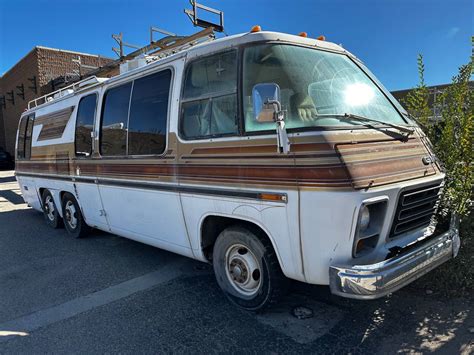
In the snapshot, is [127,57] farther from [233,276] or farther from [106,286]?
[233,276]

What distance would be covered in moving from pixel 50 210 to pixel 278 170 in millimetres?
6043

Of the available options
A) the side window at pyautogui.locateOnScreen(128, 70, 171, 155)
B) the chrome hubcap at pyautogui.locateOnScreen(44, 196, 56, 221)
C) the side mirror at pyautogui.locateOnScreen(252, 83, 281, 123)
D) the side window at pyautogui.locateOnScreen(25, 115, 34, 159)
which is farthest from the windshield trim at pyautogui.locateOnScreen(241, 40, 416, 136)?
the side window at pyautogui.locateOnScreen(25, 115, 34, 159)

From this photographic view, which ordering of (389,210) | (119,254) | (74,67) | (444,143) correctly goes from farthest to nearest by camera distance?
1. (74,67)
2. (119,254)
3. (444,143)
4. (389,210)

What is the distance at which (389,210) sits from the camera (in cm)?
280

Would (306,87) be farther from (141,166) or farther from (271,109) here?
(141,166)

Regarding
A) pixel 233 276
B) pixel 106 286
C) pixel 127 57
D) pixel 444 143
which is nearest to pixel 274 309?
pixel 233 276

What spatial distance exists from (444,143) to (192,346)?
342cm

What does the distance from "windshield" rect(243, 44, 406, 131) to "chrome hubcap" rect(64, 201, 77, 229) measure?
4451mm

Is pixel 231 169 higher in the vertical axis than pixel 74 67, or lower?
lower

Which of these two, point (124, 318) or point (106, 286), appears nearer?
point (124, 318)

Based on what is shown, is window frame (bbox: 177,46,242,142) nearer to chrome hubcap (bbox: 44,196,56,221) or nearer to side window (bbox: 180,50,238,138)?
side window (bbox: 180,50,238,138)

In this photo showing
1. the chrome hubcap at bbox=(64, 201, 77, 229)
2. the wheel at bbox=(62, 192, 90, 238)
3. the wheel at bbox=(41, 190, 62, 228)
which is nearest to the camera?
the wheel at bbox=(62, 192, 90, 238)

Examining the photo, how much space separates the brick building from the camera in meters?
20.0

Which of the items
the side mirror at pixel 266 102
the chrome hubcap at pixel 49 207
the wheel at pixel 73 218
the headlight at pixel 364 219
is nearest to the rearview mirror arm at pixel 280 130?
the side mirror at pixel 266 102
